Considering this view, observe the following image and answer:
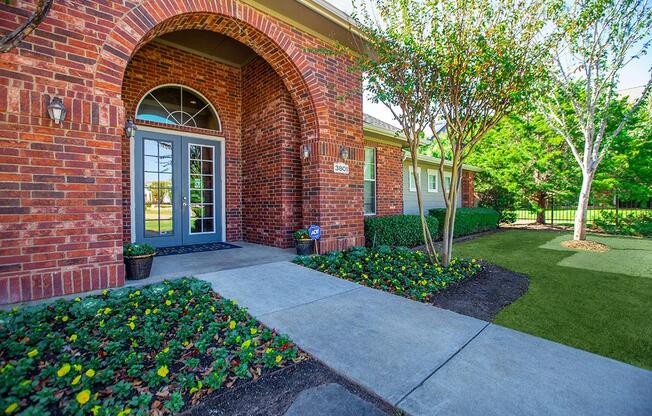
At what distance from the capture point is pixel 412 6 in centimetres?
420

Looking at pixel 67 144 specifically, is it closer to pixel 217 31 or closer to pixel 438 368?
pixel 217 31

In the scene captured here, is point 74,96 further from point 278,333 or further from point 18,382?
point 278,333

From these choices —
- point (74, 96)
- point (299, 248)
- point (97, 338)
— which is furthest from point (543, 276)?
point (74, 96)

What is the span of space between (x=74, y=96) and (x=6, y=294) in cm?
211

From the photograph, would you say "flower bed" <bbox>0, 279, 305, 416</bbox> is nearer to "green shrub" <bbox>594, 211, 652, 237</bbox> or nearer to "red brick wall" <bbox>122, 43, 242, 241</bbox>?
"red brick wall" <bbox>122, 43, 242, 241</bbox>

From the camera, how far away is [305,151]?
18.3ft

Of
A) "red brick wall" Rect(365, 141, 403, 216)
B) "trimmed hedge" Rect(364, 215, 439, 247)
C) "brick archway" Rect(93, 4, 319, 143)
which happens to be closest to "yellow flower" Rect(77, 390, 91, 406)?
"brick archway" Rect(93, 4, 319, 143)

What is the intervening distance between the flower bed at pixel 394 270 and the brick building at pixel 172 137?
0.79 metres

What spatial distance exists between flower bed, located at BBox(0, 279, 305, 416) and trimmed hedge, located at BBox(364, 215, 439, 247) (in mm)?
4167

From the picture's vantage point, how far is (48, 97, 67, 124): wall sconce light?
118 inches

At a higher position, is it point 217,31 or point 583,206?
point 217,31

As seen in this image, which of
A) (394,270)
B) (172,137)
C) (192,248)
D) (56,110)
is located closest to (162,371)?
(56,110)

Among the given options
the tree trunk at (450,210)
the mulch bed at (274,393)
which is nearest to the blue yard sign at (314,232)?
the tree trunk at (450,210)

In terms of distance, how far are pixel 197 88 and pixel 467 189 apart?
41.4 ft
